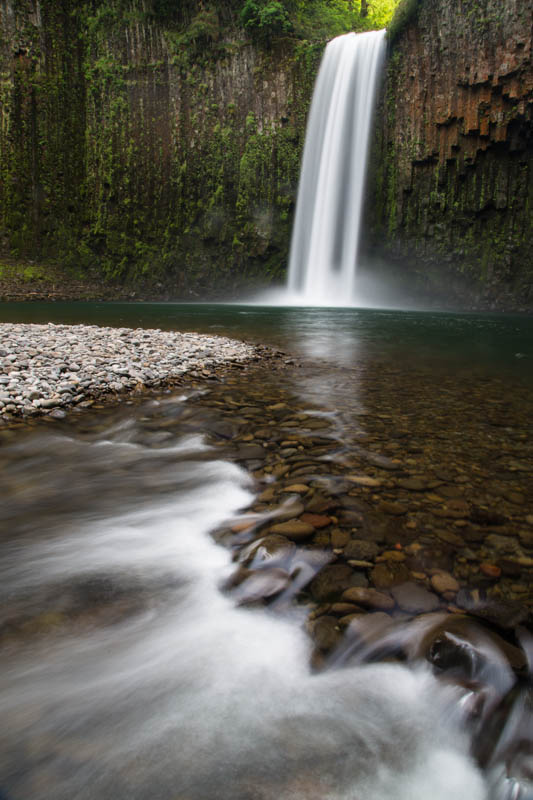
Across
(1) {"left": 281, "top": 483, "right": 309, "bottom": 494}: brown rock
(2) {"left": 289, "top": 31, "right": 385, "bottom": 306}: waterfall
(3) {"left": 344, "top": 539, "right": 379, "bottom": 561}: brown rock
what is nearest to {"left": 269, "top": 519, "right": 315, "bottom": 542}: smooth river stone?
(3) {"left": 344, "top": 539, "right": 379, "bottom": 561}: brown rock

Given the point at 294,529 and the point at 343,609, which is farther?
the point at 294,529

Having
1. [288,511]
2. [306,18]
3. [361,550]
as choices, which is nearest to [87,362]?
[288,511]

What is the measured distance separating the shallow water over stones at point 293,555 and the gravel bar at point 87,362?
1.64 feet

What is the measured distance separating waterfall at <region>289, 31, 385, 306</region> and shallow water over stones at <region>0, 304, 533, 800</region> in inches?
741

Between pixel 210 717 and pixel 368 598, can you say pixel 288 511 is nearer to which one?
pixel 368 598

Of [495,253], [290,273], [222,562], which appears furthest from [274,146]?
[222,562]

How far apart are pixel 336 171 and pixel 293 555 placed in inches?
875

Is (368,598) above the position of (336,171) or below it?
below

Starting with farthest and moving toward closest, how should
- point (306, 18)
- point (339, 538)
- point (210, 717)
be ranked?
point (306, 18), point (339, 538), point (210, 717)

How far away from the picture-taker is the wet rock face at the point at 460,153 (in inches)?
632

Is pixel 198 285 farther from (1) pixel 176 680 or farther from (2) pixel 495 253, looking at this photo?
(1) pixel 176 680

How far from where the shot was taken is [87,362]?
17.4 feet

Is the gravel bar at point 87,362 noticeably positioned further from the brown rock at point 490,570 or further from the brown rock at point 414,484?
the brown rock at point 490,570

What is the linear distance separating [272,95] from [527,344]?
20032mm
